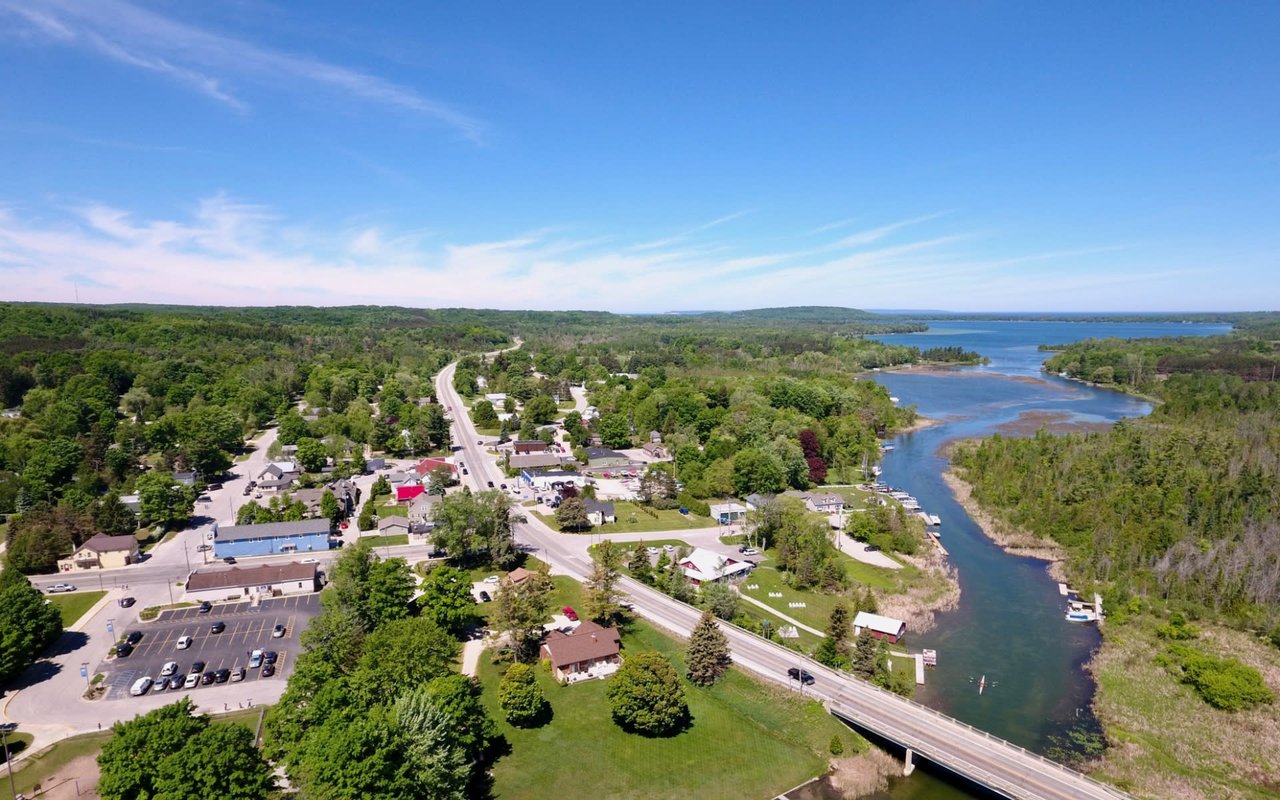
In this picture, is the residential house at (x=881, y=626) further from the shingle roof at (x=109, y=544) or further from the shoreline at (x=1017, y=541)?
the shingle roof at (x=109, y=544)

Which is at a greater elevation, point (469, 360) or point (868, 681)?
point (469, 360)

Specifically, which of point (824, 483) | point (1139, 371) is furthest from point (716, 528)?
point (1139, 371)

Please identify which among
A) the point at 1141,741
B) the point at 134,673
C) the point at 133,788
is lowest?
the point at 1141,741

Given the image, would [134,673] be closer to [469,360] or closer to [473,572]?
[473,572]

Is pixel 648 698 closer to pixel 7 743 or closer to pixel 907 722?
pixel 907 722

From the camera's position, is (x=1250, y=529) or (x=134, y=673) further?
(x=1250, y=529)
